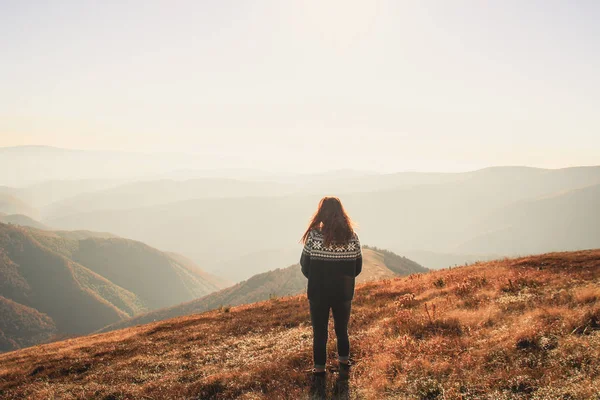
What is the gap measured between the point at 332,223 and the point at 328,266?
0.81 m

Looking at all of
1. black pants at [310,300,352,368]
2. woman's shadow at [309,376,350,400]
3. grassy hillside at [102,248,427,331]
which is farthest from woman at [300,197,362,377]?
grassy hillside at [102,248,427,331]

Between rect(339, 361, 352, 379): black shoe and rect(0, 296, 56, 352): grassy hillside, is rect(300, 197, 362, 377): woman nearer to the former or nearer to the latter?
rect(339, 361, 352, 379): black shoe

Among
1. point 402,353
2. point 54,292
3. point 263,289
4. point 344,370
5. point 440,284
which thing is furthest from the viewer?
point 54,292

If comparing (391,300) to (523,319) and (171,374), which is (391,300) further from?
(171,374)

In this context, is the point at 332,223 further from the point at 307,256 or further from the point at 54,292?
the point at 54,292

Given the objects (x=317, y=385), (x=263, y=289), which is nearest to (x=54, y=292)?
(x=263, y=289)

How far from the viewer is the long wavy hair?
6273 mm

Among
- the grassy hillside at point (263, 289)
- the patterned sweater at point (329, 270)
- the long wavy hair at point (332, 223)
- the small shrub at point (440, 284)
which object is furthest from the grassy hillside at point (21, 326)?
the long wavy hair at point (332, 223)

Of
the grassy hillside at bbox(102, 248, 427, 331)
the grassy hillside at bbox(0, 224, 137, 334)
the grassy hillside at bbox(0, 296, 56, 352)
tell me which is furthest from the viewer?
the grassy hillside at bbox(0, 224, 137, 334)

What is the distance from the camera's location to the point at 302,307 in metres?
15.0

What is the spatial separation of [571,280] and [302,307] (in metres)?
9.85

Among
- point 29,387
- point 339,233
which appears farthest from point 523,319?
point 29,387

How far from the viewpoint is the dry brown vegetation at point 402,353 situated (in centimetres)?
556

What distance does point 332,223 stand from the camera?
633 cm
